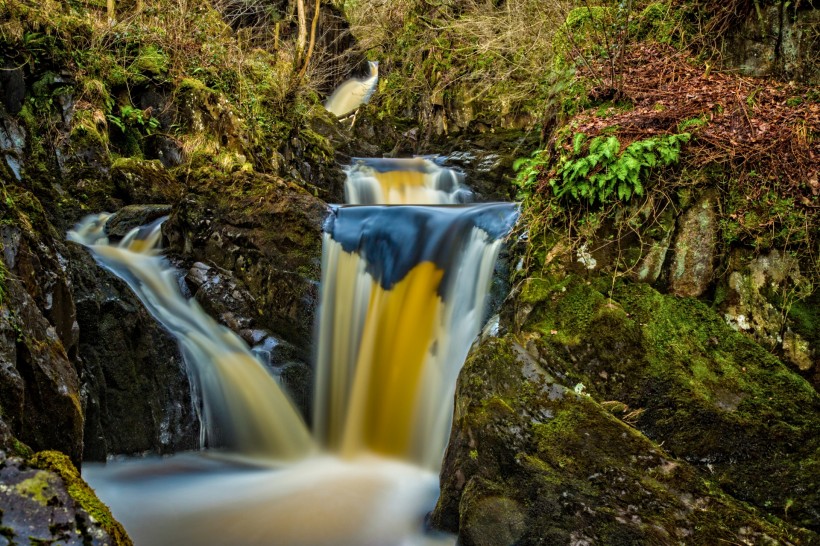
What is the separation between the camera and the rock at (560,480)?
9.96ft

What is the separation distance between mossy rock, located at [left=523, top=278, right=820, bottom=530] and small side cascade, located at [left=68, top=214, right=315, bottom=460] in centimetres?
293

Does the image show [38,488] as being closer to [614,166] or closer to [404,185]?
[614,166]

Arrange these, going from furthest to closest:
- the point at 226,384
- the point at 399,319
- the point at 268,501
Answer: the point at 399,319
the point at 226,384
the point at 268,501

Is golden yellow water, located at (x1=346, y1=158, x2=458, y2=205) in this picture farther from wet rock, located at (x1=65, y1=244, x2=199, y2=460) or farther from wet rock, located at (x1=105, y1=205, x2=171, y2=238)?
wet rock, located at (x1=65, y1=244, x2=199, y2=460)

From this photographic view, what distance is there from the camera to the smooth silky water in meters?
4.32

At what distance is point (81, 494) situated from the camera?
6.98 feet

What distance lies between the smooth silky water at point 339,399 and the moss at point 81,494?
1991mm

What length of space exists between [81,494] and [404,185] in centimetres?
1004

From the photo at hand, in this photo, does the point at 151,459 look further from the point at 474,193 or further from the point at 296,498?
the point at 474,193

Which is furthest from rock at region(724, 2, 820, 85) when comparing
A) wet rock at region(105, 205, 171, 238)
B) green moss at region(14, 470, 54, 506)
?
wet rock at region(105, 205, 171, 238)

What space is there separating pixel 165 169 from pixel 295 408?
5562mm

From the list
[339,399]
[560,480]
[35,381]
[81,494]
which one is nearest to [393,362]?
[339,399]

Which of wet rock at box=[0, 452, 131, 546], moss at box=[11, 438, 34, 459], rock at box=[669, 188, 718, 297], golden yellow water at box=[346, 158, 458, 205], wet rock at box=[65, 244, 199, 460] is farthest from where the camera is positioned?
golden yellow water at box=[346, 158, 458, 205]

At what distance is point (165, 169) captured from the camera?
9.48 meters
